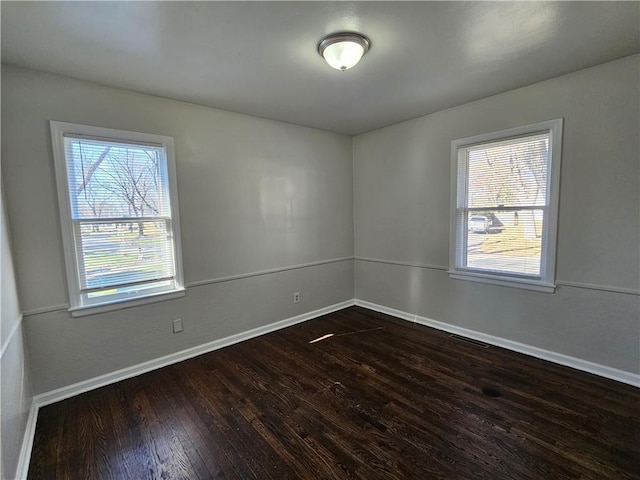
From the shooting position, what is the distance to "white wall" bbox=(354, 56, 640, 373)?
7.64 feet

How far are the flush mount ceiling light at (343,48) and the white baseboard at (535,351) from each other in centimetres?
301

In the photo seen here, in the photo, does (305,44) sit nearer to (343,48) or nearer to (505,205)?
(343,48)

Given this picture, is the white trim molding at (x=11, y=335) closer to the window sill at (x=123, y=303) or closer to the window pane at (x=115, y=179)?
the window sill at (x=123, y=303)

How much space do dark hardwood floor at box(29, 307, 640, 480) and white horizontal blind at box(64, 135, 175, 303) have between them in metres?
0.92

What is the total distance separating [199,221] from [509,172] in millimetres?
3167

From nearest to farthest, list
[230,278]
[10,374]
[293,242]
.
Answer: [10,374] < [230,278] < [293,242]

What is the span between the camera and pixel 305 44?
1973 millimetres

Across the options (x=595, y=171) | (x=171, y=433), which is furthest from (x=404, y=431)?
(x=595, y=171)

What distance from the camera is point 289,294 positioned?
150 inches

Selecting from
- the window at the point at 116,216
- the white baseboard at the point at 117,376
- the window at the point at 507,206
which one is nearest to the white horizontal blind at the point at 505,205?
the window at the point at 507,206

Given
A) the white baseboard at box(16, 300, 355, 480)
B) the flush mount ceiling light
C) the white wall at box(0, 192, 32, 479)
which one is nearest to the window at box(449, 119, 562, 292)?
the flush mount ceiling light

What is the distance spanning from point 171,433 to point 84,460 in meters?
0.47

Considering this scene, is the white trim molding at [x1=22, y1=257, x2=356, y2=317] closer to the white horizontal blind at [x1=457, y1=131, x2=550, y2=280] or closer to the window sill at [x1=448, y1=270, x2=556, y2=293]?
the window sill at [x1=448, y1=270, x2=556, y2=293]

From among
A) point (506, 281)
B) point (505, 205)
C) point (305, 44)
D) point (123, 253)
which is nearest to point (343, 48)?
point (305, 44)
